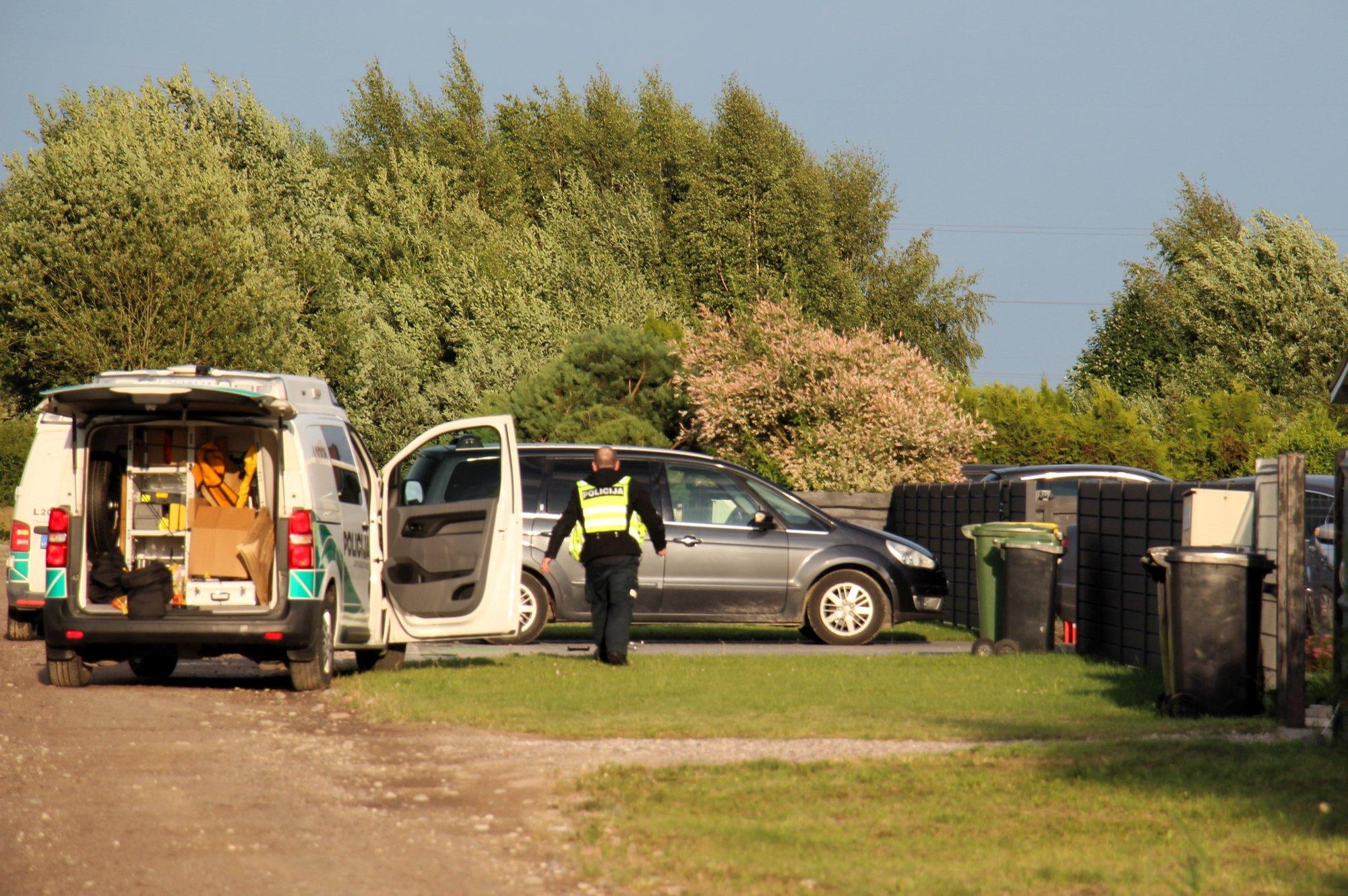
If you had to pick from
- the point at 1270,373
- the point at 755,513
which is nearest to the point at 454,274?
the point at 1270,373

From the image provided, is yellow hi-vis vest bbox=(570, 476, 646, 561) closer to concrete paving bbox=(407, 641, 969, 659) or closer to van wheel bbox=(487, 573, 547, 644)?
concrete paving bbox=(407, 641, 969, 659)

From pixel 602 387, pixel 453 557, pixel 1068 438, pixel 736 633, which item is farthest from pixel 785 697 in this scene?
pixel 602 387

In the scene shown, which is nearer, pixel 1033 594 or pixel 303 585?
pixel 303 585

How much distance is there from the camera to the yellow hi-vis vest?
44.7ft

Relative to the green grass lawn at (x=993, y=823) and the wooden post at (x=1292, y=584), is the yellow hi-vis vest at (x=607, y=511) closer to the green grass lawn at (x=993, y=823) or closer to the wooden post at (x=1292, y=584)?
the wooden post at (x=1292, y=584)

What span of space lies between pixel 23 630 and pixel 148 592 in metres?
5.38

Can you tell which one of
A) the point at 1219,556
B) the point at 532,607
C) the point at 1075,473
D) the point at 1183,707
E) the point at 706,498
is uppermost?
the point at 1075,473

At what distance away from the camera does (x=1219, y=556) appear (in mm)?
10094

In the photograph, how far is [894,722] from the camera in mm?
9617

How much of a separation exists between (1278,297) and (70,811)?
41350 mm

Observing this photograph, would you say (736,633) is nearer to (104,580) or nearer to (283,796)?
(104,580)

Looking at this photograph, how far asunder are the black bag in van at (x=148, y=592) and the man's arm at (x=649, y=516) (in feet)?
12.8

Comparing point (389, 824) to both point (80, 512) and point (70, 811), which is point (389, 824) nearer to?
point (70, 811)

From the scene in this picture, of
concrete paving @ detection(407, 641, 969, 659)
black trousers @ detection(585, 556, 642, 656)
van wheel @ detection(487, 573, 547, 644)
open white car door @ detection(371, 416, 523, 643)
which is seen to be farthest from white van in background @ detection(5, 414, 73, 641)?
black trousers @ detection(585, 556, 642, 656)
